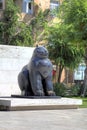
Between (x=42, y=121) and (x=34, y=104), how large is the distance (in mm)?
3009

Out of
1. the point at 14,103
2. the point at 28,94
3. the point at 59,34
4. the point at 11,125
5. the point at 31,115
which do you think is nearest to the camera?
the point at 11,125

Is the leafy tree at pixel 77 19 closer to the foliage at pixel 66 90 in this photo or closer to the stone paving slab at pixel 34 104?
the foliage at pixel 66 90

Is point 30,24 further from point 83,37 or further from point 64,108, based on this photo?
point 64,108

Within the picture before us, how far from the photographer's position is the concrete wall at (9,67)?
19.5m

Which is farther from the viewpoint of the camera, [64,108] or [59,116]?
[64,108]

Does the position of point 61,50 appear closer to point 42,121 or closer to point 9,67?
point 9,67

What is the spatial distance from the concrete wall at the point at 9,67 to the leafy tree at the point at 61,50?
12.1 metres

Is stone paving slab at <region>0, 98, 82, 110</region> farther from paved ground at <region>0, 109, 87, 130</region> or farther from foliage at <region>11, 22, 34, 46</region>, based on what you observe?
foliage at <region>11, 22, 34, 46</region>

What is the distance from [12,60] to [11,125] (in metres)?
9.04

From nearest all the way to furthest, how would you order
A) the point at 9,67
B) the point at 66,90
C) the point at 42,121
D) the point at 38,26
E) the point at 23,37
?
the point at 42,121
the point at 9,67
the point at 66,90
the point at 23,37
the point at 38,26

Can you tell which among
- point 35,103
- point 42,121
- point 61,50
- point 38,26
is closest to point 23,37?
point 38,26

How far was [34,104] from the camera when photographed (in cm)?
1484

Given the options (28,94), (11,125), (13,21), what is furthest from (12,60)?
(13,21)

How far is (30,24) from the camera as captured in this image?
41750mm
